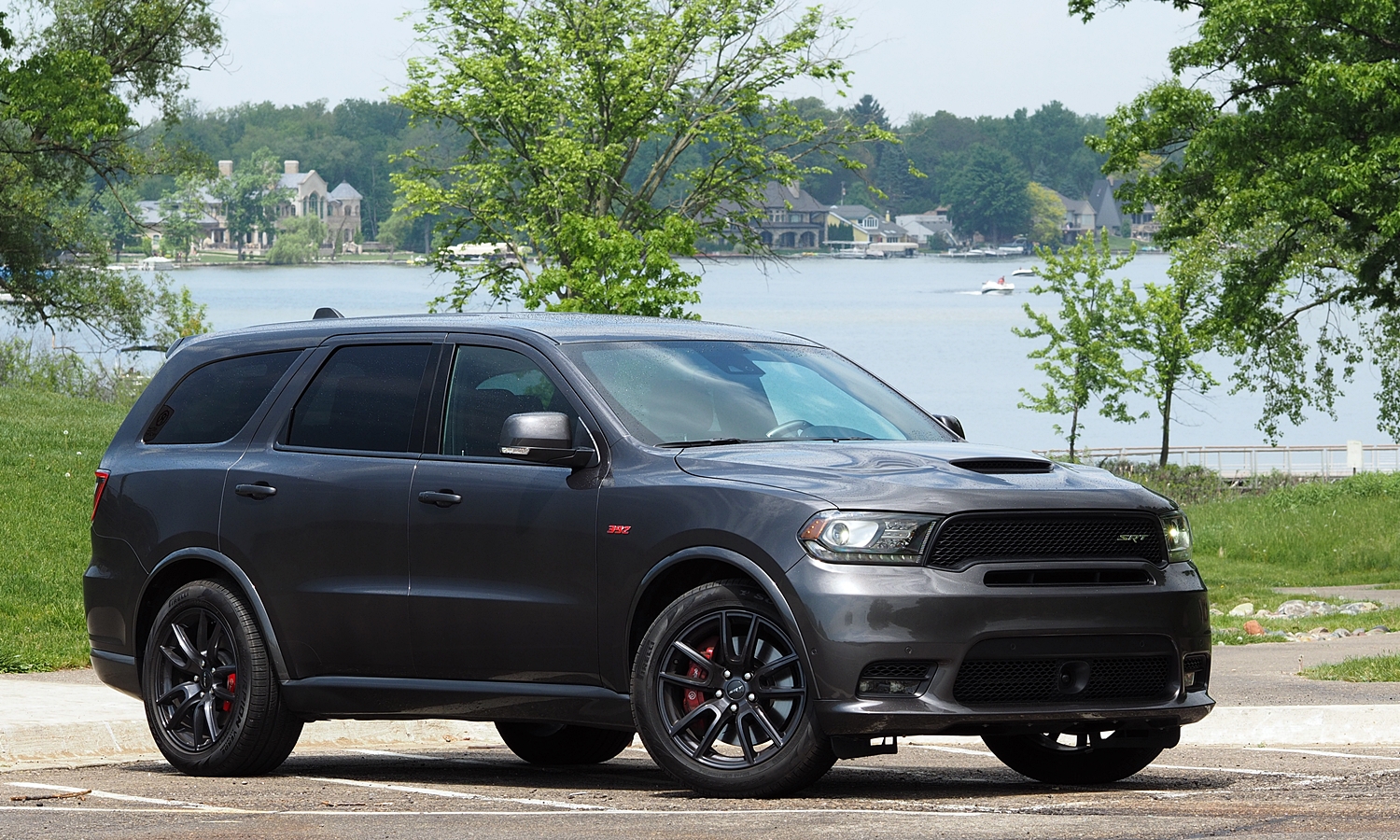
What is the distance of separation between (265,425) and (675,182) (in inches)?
1960

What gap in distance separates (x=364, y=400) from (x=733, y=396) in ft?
5.41

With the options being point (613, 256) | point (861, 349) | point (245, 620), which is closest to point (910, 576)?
point (245, 620)

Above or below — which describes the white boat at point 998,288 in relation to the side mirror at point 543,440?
below

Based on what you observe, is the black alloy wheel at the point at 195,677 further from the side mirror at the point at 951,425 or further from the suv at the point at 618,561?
the side mirror at the point at 951,425

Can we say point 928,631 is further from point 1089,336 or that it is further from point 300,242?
point 300,242

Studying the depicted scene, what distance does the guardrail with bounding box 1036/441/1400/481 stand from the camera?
2362 inches

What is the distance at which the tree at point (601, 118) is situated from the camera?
53.4 metres

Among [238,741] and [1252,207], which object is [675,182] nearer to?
[1252,207]

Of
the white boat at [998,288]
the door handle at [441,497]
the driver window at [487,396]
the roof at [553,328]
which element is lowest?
the white boat at [998,288]

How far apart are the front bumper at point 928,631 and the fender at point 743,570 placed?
0.12 ft

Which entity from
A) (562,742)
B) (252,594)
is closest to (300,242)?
(562,742)

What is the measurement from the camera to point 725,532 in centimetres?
675

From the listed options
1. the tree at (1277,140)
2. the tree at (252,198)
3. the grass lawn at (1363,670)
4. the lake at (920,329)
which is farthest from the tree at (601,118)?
the tree at (252,198)

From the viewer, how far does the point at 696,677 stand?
6.86 metres
